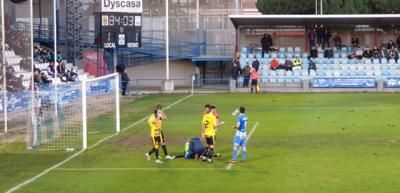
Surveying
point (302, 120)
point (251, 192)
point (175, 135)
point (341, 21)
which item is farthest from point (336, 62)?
point (251, 192)

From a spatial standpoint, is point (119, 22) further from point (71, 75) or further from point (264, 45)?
point (264, 45)

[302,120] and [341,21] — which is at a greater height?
[341,21]

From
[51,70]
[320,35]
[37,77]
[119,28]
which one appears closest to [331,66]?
[320,35]

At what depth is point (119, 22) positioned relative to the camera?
47.3m

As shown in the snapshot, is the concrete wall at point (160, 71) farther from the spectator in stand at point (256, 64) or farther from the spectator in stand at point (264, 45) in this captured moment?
the spectator in stand at point (256, 64)

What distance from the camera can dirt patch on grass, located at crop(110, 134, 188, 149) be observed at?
87.1 feet

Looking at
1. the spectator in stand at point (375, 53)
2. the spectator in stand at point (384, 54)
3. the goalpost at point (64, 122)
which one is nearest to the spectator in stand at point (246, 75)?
the spectator in stand at point (375, 53)

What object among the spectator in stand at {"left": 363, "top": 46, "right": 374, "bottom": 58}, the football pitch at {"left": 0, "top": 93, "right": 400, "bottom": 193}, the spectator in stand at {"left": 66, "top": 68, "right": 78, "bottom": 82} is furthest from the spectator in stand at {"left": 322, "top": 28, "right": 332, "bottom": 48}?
the football pitch at {"left": 0, "top": 93, "right": 400, "bottom": 193}

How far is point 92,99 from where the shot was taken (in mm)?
35281

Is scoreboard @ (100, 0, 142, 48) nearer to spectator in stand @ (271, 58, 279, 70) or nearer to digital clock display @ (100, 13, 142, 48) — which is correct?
digital clock display @ (100, 13, 142, 48)

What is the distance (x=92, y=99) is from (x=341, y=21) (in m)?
27.1

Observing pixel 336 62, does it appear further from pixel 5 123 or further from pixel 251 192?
pixel 251 192

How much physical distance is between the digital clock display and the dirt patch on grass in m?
19.0

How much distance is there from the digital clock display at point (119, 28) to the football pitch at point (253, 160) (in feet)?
34.9
